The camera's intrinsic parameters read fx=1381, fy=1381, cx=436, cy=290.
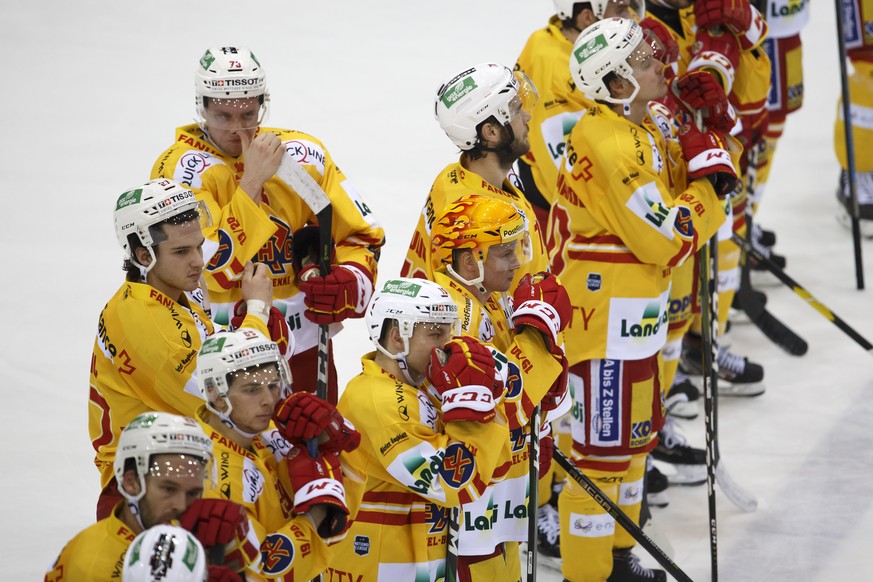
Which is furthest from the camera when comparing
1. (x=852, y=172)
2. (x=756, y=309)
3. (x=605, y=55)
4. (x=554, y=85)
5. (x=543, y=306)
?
(x=852, y=172)

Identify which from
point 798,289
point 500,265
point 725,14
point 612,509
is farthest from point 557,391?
point 798,289

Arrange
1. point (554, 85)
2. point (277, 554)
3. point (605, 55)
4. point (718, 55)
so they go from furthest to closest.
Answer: point (554, 85) → point (718, 55) → point (605, 55) → point (277, 554)

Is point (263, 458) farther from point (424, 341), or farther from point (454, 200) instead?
point (454, 200)

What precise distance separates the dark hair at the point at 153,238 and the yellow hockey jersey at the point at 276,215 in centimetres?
39

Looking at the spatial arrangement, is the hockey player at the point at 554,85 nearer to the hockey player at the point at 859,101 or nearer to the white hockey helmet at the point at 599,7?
the white hockey helmet at the point at 599,7

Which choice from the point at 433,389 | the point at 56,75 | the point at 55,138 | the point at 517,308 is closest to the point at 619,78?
the point at 517,308

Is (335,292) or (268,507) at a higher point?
(335,292)

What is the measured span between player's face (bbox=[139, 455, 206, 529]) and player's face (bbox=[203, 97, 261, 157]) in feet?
4.95

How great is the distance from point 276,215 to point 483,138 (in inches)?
26.3

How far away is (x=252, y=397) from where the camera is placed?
9.93 feet

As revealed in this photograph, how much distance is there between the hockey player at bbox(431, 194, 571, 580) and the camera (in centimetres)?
358

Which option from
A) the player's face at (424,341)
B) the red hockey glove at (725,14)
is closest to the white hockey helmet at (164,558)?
the player's face at (424,341)

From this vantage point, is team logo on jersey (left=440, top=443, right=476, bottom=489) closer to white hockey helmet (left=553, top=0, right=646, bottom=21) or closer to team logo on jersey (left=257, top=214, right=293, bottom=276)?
team logo on jersey (left=257, top=214, right=293, bottom=276)

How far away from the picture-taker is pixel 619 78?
4.27 m
